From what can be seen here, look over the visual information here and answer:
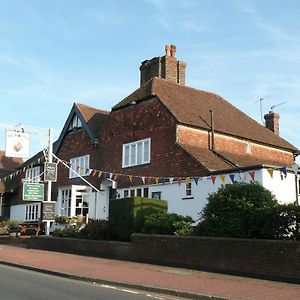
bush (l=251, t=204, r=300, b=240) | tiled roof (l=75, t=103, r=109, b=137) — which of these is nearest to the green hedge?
bush (l=251, t=204, r=300, b=240)

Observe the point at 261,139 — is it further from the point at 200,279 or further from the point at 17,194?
the point at 17,194

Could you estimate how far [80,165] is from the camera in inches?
1378

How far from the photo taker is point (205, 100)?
3306cm

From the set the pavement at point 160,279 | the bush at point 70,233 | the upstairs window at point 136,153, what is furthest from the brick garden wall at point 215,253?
→ the upstairs window at point 136,153

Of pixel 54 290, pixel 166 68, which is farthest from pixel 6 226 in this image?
pixel 54 290

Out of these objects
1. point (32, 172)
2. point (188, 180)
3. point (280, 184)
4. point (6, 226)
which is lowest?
point (6, 226)

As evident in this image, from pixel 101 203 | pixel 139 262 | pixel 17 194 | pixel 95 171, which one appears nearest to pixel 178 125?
pixel 95 171

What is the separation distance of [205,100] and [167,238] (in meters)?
18.1

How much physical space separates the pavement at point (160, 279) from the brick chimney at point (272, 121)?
22.2m

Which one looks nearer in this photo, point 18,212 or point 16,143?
point 16,143

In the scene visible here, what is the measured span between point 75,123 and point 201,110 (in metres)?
10.7

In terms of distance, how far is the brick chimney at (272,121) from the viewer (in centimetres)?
3681

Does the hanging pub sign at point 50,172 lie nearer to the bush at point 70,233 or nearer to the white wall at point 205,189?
the bush at point 70,233

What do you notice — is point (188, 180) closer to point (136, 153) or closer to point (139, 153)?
point (139, 153)
